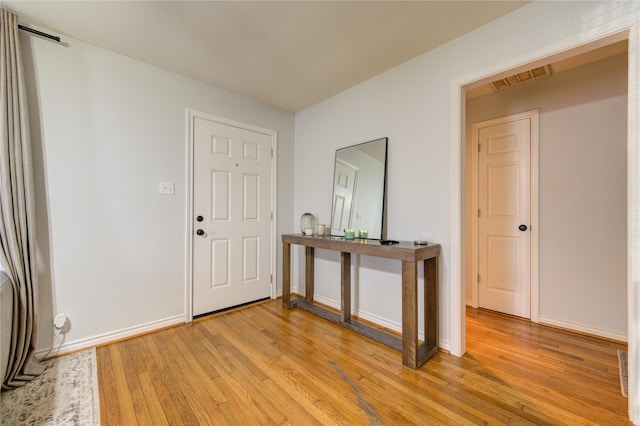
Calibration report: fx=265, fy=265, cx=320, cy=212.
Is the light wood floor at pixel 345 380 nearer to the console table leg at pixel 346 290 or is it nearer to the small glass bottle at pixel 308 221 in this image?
the console table leg at pixel 346 290

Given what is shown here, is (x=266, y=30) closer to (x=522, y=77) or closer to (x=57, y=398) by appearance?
(x=522, y=77)

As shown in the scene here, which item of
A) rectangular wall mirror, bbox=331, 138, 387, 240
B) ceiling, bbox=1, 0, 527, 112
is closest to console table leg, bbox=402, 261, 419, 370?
rectangular wall mirror, bbox=331, 138, 387, 240

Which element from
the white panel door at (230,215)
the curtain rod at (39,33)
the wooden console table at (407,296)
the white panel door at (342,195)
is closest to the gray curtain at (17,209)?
the curtain rod at (39,33)

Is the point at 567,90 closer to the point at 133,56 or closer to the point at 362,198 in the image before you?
the point at 362,198

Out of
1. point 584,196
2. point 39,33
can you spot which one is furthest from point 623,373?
point 39,33

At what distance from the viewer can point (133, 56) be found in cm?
227

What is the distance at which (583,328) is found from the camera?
7.61 feet

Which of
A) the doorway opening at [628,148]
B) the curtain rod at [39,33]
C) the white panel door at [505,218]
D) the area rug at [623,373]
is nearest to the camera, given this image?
the doorway opening at [628,148]

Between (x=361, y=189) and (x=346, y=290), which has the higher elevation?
(x=361, y=189)

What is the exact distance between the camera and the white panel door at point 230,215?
8.86 feet

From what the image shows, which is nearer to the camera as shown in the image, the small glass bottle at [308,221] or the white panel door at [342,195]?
the white panel door at [342,195]

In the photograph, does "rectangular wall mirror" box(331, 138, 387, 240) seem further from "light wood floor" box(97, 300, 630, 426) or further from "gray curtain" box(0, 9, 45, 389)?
"gray curtain" box(0, 9, 45, 389)

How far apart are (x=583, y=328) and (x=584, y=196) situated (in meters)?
1.15

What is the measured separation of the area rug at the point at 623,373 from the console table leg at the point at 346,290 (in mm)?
1790
